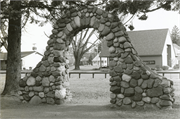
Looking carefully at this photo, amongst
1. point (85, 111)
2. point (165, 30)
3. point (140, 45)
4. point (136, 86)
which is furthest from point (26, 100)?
point (165, 30)

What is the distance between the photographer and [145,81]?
255 inches

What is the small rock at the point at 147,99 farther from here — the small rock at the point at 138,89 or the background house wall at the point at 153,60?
the background house wall at the point at 153,60

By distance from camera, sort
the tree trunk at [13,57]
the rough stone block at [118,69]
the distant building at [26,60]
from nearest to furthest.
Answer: the rough stone block at [118,69]
the tree trunk at [13,57]
the distant building at [26,60]

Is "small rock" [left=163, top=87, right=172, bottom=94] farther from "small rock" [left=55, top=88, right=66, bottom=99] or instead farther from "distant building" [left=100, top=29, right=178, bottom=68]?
"distant building" [left=100, top=29, right=178, bottom=68]

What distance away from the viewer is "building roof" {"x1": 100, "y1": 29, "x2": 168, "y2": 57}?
29.6 m

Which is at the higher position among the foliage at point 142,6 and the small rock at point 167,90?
the foliage at point 142,6

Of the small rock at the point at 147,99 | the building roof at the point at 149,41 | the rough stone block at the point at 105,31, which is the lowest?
the small rock at the point at 147,99

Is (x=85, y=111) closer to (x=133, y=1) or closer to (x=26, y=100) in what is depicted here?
(x=26, y=100)

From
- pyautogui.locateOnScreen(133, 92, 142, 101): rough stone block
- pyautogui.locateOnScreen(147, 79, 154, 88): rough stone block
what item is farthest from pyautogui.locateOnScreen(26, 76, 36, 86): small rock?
pyautogui.locateOnScreen(147, 79, 154, 88): rough stone block

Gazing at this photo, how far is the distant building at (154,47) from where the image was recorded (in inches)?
1146

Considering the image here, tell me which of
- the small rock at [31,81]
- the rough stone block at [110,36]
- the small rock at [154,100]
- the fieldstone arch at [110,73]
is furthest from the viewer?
the small rock at [31,81]

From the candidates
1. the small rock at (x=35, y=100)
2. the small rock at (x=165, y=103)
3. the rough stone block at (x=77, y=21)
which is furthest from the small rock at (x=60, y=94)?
the small rock at (x=165, y=103)

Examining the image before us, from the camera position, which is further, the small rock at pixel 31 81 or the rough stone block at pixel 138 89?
the small rock at pixel 31 81

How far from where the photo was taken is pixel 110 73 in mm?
7023
